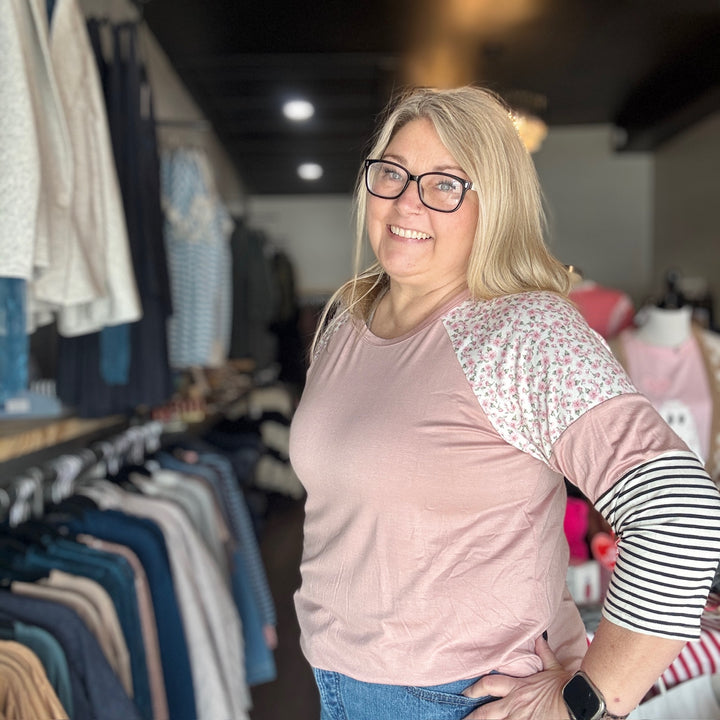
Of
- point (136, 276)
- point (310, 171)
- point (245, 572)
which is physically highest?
point (310, 171)

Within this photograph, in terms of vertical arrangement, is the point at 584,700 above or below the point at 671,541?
below

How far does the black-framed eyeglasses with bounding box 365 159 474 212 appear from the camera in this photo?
120 cm

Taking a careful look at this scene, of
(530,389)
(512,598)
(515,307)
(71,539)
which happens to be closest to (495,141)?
(515,307)

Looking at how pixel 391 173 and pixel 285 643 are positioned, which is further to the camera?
pixel 285 643

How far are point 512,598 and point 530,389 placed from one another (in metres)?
0.30

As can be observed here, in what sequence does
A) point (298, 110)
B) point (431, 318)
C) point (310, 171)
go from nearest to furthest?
1. point (431, 318)
2. point (298, 110)
3. point (310, 171)

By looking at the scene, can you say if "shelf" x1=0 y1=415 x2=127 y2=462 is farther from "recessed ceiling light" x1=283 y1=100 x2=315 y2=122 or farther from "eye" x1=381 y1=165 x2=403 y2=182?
"recessed ceiling light" x1=283 y1=100 x2=315 y2=122

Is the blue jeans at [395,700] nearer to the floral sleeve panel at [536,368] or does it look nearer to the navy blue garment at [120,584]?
the floral sleeve panel at [536,368]

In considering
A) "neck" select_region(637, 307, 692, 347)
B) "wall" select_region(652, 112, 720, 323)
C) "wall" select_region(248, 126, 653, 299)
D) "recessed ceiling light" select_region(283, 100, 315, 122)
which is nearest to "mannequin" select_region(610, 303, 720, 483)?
"neck" select_region(637, 307, 692, 347)

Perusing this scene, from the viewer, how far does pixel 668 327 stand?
263cm

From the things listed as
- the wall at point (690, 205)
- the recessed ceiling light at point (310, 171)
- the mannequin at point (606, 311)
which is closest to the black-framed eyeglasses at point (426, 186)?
the mannequin at point (606, 311)

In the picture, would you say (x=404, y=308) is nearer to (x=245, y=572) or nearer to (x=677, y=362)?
(x=677, y=362)

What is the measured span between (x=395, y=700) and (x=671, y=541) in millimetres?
488

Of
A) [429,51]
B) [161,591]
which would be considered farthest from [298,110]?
[161,591]
